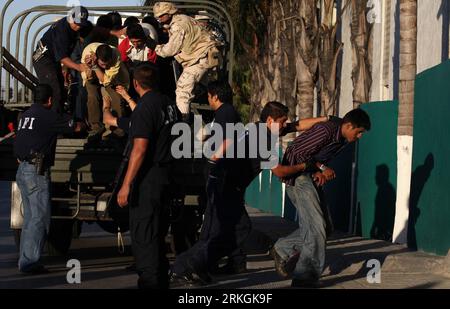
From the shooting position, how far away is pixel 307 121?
475 inches

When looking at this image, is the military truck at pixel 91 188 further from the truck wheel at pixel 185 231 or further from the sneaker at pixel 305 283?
the sneaker at pixel 305 283

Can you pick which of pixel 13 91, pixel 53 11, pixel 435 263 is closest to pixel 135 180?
pixel 435 263

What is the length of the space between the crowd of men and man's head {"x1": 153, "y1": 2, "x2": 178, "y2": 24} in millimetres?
14

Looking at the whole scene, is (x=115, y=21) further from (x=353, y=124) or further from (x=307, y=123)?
(x=353, y=124)

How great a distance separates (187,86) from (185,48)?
46cm

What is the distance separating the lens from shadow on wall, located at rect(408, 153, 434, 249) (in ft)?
48.0

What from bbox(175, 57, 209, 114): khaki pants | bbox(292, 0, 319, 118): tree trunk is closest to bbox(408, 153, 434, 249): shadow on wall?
bbox(175, 57, 209, 114): khaki pants

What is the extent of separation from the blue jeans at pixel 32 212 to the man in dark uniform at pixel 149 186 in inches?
108

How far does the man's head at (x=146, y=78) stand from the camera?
1028 cm

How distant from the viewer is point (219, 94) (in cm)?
1219

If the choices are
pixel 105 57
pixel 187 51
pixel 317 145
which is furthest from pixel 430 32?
pixel 317 145

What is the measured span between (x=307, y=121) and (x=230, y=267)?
1807 millimetres

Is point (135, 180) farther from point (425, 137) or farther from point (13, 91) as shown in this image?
point (13, 91)
